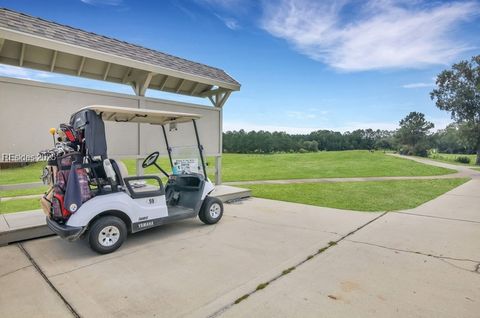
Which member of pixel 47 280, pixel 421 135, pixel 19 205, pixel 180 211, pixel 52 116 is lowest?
pixel 19 205

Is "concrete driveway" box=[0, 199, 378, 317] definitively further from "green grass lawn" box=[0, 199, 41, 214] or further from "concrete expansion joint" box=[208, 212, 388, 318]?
"green grass lawn" box=[0, 199, 41, 214]

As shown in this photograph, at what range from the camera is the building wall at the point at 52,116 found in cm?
431

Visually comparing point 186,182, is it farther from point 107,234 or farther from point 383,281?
point 383,281

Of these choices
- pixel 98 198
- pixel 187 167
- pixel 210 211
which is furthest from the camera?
pixel 187 167

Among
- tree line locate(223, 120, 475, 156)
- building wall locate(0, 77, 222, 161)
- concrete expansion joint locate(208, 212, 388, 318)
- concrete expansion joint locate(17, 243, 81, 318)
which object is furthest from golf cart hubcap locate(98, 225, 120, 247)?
tree line locate(223, 120, 475, 156)

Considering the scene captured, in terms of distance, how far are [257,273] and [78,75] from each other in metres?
5.26

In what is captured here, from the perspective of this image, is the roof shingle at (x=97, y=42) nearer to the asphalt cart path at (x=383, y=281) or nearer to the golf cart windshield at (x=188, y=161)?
the golf cart windshield at (x=188, y=161)

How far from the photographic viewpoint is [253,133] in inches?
1501

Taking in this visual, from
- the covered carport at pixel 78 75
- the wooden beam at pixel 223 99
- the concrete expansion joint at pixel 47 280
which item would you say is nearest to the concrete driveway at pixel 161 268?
the concrete expansion joint at pixel 47 280

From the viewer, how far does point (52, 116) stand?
4672 millimetres

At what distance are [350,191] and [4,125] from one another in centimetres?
824

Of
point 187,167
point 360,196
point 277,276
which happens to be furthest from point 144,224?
point 360,196

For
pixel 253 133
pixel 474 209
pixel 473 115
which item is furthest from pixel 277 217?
pixel 253 133

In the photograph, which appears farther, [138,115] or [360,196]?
[360,196]
